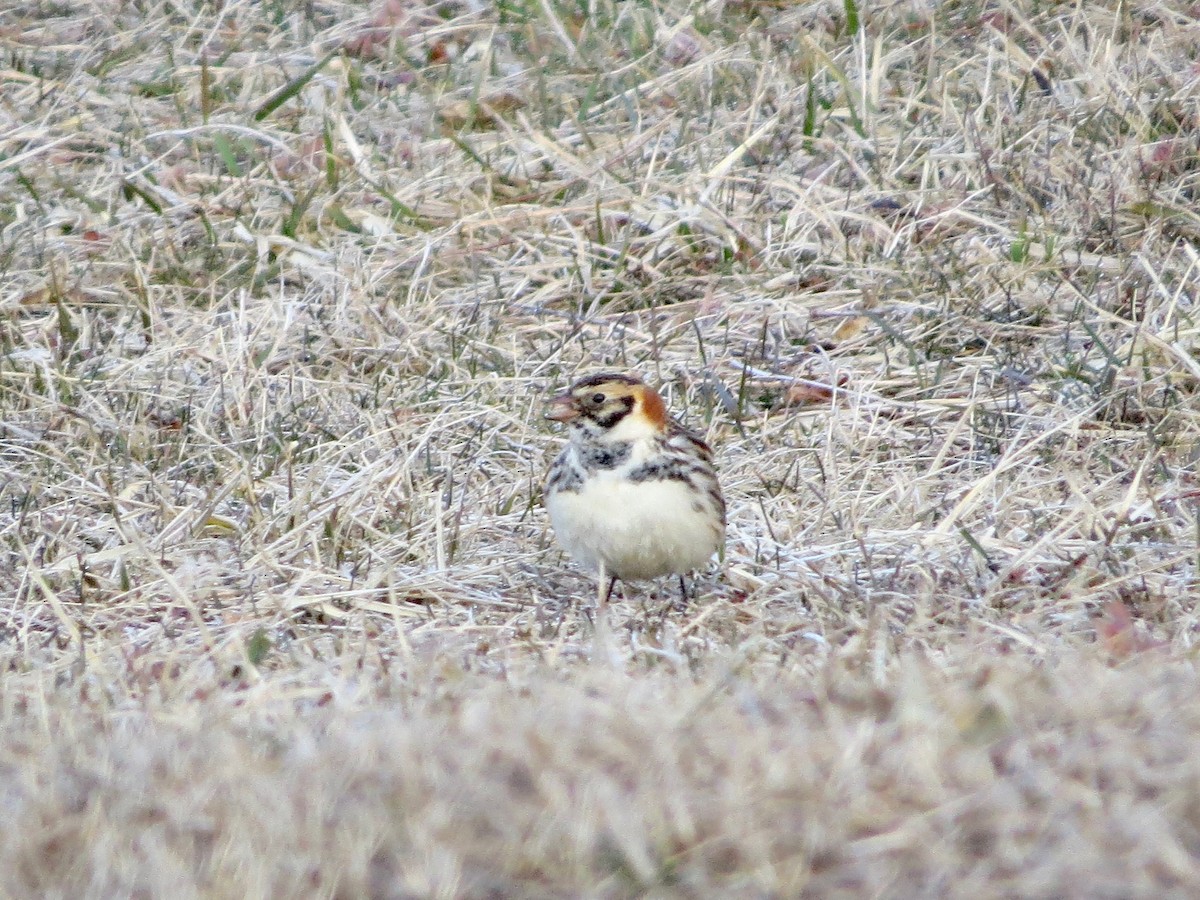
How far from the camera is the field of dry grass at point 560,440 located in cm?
287

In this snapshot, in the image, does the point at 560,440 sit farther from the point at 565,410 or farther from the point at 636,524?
the point at 636,524

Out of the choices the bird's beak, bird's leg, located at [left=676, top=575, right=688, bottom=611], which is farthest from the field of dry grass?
the bird's beak

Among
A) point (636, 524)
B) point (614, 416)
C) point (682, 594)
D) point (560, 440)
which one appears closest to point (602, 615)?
point (636, 524)

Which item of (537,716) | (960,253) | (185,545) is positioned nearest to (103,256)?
(185,545)

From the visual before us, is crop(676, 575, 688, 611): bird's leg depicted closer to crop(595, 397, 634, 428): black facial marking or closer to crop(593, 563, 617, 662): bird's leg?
crop(593, 563, 617, 662): bird's leg

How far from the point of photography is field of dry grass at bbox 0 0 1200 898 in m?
2.87

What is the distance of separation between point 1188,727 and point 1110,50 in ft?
17.6

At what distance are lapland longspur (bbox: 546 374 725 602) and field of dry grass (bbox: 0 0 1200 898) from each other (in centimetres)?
20

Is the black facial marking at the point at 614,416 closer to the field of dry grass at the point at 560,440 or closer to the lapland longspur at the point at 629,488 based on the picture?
the lapland longspur at the point at 629,488

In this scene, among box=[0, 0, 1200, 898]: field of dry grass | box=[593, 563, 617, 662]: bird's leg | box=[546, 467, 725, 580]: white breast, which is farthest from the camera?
box=[546, 467, 725, 580]: white breast

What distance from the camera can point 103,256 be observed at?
24.1 feet

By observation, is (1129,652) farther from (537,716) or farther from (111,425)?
(111,425)

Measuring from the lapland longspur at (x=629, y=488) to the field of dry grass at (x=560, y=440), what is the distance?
0.20m

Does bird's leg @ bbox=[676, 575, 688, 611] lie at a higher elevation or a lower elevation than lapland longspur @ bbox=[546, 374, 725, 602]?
lower
